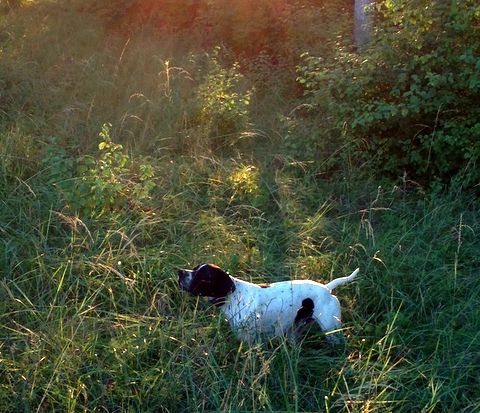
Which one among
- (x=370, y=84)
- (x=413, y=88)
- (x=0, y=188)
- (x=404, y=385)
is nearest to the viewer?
(x=404, y=385)

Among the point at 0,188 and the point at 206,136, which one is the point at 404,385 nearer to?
the point at 0,188

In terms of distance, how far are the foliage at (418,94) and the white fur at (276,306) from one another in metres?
2.32

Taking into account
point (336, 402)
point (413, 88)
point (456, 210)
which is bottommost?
point (456, 210)

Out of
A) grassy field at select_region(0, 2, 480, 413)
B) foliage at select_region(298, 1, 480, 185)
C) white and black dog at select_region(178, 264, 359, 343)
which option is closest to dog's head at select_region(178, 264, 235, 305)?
white and black dog at select_region(178, 264, 359, 343)

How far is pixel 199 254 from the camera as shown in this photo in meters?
4.67

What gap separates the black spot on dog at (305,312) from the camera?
3990 millimetres

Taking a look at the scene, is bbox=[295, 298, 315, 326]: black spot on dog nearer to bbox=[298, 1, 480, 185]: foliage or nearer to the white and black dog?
the white and black dog

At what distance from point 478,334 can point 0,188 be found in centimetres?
331

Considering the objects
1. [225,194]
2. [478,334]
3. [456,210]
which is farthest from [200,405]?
[456,210]

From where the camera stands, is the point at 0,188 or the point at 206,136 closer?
the point at 0,188

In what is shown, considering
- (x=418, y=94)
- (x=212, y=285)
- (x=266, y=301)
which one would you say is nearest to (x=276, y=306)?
(x=266, y=301)

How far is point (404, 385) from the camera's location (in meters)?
3.47

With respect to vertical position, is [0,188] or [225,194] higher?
[0,188]

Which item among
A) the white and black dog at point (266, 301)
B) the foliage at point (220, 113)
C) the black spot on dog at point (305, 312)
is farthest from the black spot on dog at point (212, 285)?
the foliage at point (220, 113)
